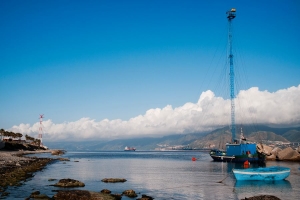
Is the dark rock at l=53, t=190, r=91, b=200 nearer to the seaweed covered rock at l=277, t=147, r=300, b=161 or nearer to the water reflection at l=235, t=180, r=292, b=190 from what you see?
the water reflection at l=235, t=180, r=292, b=190

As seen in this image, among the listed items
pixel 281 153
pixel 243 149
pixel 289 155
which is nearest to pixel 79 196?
pixel 243 149

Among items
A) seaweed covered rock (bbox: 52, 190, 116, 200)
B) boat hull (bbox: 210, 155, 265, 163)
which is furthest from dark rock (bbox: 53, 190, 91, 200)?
boat hull (bbox: 210, 155, 265, 163)

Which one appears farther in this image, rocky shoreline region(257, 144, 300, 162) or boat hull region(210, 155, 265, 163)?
rocky shoreline region(257, 144, 300, 162)

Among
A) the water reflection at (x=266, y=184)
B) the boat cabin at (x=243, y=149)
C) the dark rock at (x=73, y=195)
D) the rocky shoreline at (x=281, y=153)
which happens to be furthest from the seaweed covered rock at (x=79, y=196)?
the rocky shoreline at (x=281, y=153)

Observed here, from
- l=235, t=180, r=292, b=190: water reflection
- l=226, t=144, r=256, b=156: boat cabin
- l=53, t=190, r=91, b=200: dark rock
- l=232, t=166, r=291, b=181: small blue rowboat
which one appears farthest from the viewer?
l=226, t=144, r=256, b=156: boat cabin

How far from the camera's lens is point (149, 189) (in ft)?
146

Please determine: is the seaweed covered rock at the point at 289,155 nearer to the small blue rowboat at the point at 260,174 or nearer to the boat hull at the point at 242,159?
the boat hull at the point at 242,159

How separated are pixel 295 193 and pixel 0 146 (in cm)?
14394

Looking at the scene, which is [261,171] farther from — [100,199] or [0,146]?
[0,146]

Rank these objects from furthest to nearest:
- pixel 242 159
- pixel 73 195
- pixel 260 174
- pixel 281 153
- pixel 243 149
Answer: pixel 281 153 < pixel 243 149 < pixel 242 159 < pixel 260 174 < pixel 73 195

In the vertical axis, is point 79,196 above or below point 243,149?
below

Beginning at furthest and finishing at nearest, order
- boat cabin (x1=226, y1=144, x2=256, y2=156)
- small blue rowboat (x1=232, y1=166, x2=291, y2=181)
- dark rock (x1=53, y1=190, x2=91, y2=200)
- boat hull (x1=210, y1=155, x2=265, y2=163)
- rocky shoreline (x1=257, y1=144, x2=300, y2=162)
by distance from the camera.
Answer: rocky shoreline (x1=257, y1=144, x2=300, y2=162) < boat cabin (x1=226, y1=144, x2=256, y2=156) < boat hull (x1=210, y1=155, x2=265, y2=163) < small blue rowboat (x1=232, y1=166, x2=291, y2=181) < dark rock (x1=53, y1=190, x2=91, y2=200)

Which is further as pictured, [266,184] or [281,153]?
[281,153]

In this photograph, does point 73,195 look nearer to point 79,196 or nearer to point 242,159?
point 79,196
